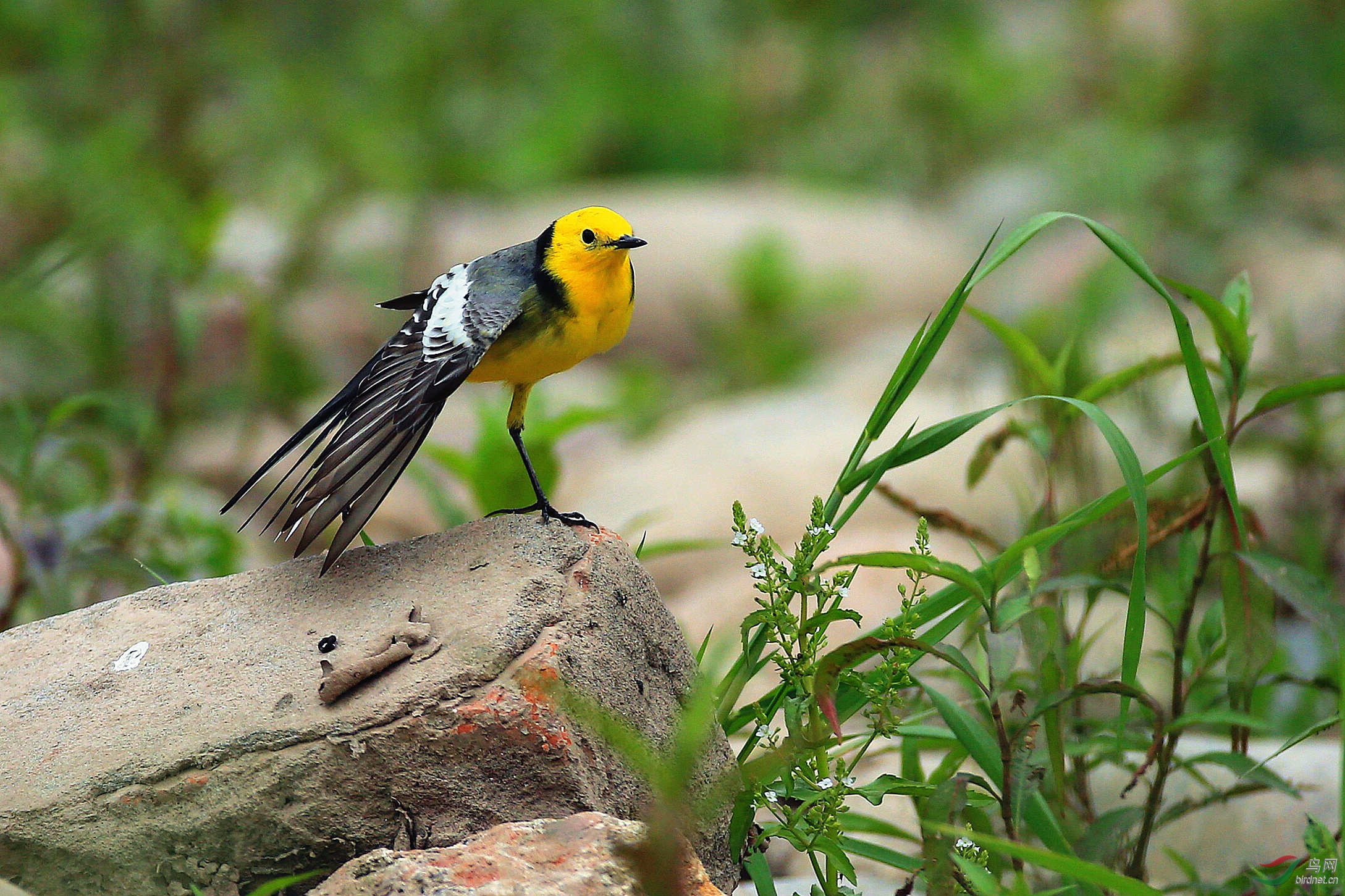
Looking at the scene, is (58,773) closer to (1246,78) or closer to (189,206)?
(189,206)

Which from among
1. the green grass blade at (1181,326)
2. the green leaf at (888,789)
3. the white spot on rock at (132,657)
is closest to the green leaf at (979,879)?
the green leaf at (888,789)

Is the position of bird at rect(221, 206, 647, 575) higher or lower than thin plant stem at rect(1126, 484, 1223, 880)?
higher

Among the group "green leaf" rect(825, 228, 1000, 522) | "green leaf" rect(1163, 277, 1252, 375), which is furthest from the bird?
"green leaf" rect(1163, 277, 1252, 375)

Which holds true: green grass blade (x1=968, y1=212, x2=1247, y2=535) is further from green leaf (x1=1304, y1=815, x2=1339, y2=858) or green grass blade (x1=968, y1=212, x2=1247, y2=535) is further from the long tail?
the long tail

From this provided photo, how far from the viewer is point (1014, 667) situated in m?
2.35

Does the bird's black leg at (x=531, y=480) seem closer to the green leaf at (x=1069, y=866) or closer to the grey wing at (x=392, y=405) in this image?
the grey wing at (x=392, y=405)

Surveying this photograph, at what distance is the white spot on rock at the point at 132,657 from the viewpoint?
223cm

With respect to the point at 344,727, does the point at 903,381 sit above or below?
above

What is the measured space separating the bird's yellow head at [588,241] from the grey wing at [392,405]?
0.09 metres

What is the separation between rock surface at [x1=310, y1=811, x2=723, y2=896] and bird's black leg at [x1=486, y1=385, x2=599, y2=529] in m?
0.58

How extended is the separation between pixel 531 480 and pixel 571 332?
1.04 feet

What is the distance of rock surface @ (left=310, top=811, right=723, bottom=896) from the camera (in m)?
1.75

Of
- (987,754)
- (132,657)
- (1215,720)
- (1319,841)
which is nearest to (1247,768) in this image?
(1215,720)

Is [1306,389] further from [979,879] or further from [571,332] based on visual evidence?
[571,332]
